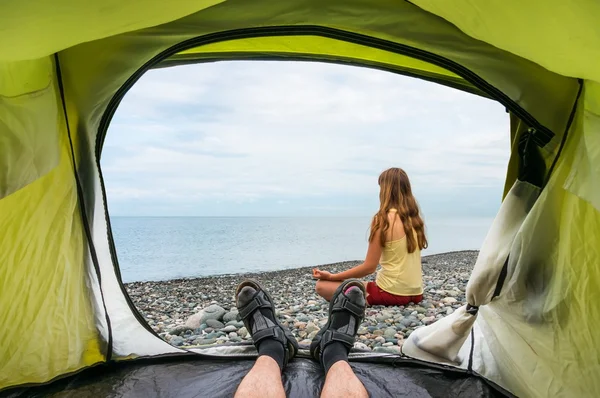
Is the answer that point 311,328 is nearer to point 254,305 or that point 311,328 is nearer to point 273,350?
point 254,305

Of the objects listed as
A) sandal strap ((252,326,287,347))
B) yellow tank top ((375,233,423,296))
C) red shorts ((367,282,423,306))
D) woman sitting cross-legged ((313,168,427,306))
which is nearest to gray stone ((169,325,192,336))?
woman sitting cross-legged ((313,168,427,306))

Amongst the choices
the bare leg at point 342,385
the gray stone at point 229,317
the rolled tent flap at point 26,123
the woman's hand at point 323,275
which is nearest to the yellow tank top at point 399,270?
the woman's hand at point 323,275

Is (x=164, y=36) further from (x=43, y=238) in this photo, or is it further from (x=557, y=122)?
(x=557, y=122)

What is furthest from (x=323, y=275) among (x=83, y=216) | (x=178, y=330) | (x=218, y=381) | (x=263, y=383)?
(x=83, y=216)

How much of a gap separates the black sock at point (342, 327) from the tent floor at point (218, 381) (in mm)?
76

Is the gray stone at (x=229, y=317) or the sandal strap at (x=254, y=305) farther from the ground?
the sandal strap at (x=254, y=305)

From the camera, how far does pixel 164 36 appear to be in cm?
149

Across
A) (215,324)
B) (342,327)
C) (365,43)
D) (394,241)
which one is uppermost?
(365,43)

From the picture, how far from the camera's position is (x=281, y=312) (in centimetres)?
421

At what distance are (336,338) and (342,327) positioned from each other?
0.35ft

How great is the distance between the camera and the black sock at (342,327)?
170 cm

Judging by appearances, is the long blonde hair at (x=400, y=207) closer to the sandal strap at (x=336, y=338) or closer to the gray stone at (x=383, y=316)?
the gray stone at (x=383, y=316)

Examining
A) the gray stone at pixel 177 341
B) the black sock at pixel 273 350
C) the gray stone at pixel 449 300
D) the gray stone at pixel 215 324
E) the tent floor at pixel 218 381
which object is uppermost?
the black sock at pixel 273 350

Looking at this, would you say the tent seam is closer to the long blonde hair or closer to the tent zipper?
the tent zipper
